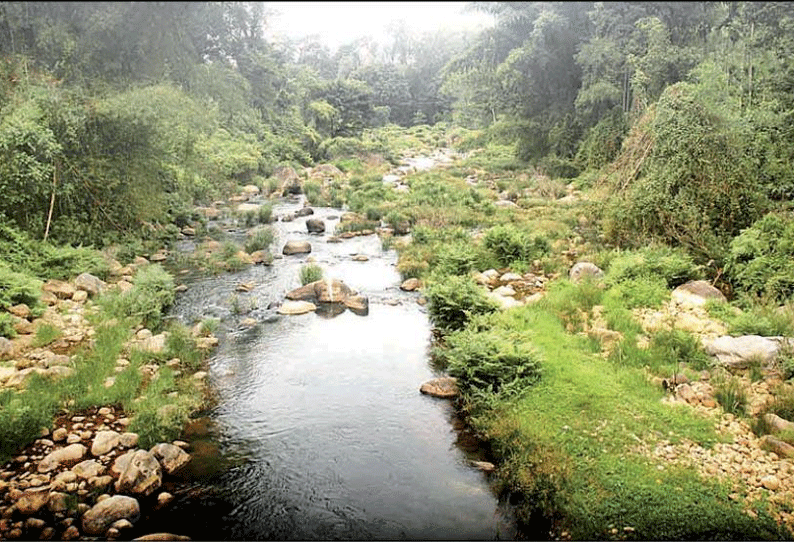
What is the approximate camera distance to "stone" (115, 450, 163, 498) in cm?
586

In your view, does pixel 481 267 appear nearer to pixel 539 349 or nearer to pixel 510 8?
pixel 539 349

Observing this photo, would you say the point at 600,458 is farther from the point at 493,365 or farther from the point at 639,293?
the point at 639,293

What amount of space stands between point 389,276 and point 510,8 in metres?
17.6

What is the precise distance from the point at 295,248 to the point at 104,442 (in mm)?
9662

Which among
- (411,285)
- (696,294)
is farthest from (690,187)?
(411,285)

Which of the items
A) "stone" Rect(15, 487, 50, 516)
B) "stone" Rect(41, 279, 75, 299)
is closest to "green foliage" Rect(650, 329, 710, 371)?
"stone" Rect(15, 487, 50, 516)

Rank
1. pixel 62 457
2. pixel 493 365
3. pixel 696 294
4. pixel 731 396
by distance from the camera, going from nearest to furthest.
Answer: pixel 62 457 → pixel 731 396 → pixel 493 365 → pixel 696 294

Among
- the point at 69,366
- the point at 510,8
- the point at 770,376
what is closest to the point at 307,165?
the point at 510,8

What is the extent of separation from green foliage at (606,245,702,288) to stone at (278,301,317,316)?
5.76 metres

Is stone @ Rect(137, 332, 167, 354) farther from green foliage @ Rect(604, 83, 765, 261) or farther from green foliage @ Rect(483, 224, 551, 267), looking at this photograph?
green foliage @ Rect(604, 83, 765, 261)

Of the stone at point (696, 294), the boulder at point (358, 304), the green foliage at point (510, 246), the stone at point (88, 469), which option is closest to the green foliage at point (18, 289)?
the stone at point (88, 469)

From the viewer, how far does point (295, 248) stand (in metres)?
15.9

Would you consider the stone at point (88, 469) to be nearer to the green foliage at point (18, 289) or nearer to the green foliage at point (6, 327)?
the green foliage at point (6, 327)

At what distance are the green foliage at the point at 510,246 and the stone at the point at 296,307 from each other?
465 cm
